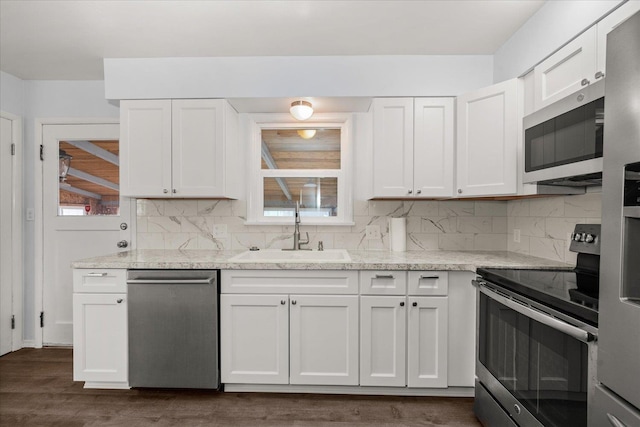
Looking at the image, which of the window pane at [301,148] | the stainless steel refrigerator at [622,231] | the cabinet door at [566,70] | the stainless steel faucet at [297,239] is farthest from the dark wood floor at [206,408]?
the cabinet door at [566,70]

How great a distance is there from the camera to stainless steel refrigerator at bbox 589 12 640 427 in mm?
938

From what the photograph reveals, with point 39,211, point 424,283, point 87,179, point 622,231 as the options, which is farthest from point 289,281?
point 39,211

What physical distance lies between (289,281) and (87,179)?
7.17 feet

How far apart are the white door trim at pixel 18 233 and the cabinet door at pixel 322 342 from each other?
8.46 feet

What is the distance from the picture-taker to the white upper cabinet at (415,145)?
254cm

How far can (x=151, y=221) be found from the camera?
299 centimetres

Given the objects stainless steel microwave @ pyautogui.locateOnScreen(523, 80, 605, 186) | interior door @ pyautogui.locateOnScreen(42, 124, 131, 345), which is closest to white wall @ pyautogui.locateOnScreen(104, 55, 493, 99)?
interior door @ pyautogui.locateOnScreen(42, 124, 131, 345)

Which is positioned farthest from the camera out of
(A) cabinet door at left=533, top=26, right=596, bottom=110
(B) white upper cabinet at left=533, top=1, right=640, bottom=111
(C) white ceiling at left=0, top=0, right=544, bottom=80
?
(C) white ceiling at left=0, top=0, right=544, bottom=80

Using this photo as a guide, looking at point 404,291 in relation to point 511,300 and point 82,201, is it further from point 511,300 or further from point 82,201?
point 82,201

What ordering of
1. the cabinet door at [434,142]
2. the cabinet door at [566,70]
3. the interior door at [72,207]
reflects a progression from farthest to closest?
the interior door at [72,207] → the cabinet door at [434,142] → the cabinet door at [566,70]

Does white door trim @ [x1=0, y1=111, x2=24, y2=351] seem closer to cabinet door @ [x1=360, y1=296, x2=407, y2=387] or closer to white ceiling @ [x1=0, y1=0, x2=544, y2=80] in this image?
white ceiling @ [x1=0, y1=0, x2=544, y2=80]

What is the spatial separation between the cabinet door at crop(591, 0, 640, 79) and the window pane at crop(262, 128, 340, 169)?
1.78 m

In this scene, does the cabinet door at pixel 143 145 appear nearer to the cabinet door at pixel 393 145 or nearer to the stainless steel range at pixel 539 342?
the cabinet door at pixel 393 145

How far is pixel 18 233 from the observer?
10.0 ft
